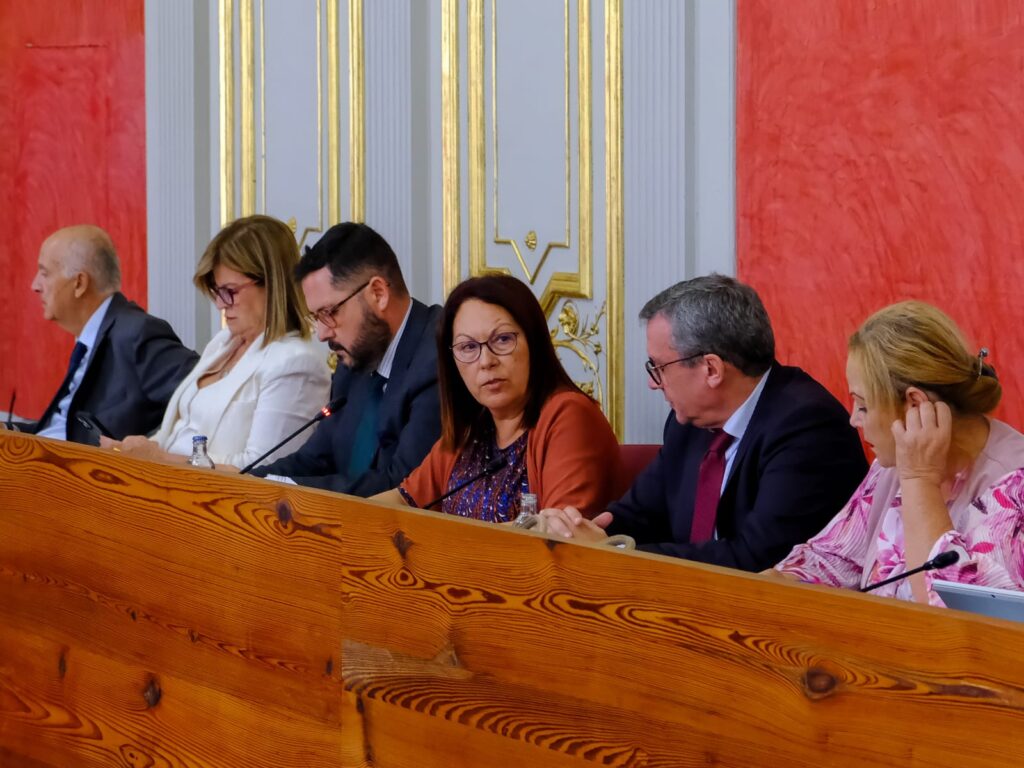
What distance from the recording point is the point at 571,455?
Answer: 2943mm

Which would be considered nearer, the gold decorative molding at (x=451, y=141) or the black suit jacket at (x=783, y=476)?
the black suit jacket at (x=783, y=476)

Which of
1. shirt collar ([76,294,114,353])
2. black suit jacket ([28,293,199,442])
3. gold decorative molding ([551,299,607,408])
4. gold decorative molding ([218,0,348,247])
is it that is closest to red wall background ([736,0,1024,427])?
gold decorative molding ([551,299,607,408])

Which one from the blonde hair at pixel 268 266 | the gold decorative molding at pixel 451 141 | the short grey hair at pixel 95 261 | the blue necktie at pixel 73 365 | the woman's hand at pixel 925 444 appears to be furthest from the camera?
the short grey hair at pixel 95 261

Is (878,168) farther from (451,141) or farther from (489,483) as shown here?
(451,141)

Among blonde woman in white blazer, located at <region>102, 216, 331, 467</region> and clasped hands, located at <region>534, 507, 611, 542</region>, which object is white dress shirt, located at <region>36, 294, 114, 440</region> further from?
clasped hands, located at <region>534, 507, 611, 542</region>

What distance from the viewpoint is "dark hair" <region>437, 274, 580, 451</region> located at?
9.99 feet

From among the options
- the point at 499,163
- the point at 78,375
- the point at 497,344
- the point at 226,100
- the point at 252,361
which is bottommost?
the point at 78,375

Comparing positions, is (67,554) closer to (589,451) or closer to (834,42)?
(589,451)

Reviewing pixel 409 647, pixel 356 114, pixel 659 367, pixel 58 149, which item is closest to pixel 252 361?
pixel 356 114

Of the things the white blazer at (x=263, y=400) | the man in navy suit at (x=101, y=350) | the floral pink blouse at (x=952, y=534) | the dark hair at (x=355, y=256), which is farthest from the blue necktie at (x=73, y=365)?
the floral pink blouse at (x=952, y=534)

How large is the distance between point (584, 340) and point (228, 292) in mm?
951

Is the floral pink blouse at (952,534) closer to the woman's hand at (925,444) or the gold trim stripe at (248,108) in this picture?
the woman's hand at (925,444)

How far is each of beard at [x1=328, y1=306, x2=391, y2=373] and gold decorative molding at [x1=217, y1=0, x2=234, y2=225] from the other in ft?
6.05

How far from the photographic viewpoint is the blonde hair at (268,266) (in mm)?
3951
